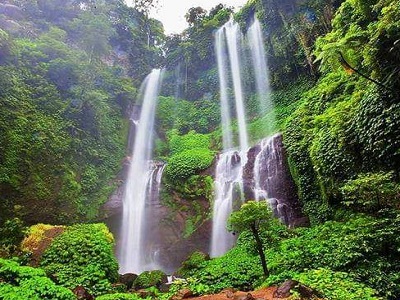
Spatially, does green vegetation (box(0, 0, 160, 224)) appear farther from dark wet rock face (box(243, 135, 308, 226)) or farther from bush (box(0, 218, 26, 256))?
dark wet rock face (box(243, 135, 308, 226))

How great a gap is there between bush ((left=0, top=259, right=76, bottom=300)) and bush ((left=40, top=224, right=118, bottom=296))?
226 cm

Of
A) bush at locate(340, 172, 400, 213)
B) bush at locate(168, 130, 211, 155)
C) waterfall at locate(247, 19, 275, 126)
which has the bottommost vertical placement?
bush at locate(340, 172, 400, 213)

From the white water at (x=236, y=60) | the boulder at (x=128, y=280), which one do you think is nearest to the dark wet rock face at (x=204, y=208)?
the boulder at (x=128, y=280)

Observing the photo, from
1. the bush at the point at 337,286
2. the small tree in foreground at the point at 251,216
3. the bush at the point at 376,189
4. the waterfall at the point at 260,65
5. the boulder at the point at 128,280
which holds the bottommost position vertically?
the bush at the point at 337,286

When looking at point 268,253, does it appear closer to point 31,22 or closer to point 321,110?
point 321,110

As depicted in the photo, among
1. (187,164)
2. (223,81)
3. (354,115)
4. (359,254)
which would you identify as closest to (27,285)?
(359,254)

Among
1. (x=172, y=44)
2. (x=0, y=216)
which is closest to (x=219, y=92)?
(x=172, y=44)

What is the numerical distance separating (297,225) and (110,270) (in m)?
7.78

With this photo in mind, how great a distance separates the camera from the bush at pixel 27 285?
566 cm

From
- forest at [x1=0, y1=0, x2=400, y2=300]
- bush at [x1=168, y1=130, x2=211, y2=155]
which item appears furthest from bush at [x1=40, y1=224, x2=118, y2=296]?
bush at [x1=168, y1=130, x2=211, y2=155]

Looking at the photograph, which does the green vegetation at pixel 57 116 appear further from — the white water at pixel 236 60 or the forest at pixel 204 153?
the white water at pixel 236 60

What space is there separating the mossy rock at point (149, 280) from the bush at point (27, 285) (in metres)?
4.57

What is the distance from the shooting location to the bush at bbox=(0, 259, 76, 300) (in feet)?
18.6

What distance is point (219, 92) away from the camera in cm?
2739
